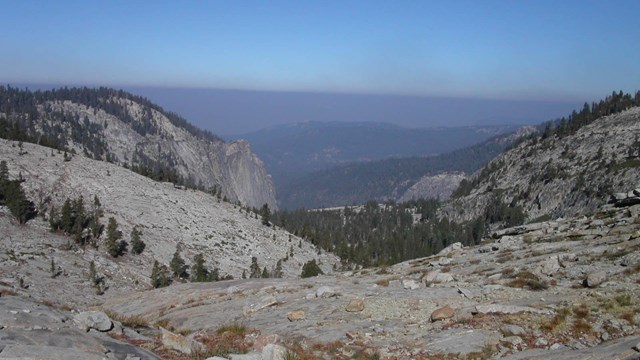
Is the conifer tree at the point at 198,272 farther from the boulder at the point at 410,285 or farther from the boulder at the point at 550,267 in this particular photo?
the boulder at the point at 550,267

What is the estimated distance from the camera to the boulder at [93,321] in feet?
68.7

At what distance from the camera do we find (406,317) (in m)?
27.0

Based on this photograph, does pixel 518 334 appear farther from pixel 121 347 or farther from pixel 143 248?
pixel 143 248

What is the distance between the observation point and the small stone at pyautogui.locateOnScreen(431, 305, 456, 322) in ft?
83.3

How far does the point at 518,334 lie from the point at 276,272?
9393 centimetres

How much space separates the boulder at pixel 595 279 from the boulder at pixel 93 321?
90.6 feet

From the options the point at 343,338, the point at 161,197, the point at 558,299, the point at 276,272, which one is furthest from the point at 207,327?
the point at 161,197

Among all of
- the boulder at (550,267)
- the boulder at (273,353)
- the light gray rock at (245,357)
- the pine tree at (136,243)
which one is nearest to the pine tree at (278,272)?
the pine tree at (136,243)

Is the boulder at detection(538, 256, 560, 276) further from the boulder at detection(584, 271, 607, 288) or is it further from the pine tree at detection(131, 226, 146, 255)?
the pine tree at detection(131, 226, 146, 255)

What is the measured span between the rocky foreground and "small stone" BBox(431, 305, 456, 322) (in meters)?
0.05

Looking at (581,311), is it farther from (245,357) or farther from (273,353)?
(245,357)

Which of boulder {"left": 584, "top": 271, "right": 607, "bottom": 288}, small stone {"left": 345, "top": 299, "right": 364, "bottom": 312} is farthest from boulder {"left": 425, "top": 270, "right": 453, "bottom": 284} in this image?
boulder {"left": 584, "top": 271, "right": 607, "bottom": 288}

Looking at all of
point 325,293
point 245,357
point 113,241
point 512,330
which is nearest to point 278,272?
point 113,241

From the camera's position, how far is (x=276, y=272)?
370ft
